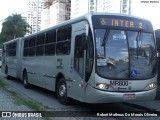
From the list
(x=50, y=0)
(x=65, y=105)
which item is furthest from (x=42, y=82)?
(x=50, y=0)

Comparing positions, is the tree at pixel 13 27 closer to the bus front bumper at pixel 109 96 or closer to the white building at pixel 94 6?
the white building at pixel 94 6

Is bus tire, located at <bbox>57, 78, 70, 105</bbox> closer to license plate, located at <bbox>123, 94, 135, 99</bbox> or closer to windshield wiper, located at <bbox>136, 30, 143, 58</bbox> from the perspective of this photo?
license plate, located at <bbox>123, 94, 135, 99</bbox>

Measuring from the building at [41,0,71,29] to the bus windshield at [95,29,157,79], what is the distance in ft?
412

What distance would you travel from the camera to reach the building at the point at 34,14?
455 ft

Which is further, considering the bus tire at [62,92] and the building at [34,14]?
the building at [34,14]

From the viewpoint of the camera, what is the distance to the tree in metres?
66.2

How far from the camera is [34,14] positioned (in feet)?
507

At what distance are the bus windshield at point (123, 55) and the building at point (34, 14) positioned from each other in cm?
12389

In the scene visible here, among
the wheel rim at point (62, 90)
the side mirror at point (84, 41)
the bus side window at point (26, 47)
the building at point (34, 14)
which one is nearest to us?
the side mirror at point (84, 41)

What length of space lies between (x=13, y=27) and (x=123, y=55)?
195ft

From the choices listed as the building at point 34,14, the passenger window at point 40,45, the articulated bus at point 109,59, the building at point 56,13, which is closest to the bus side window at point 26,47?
the passenger window at point 40,45

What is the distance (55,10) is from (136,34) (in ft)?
443

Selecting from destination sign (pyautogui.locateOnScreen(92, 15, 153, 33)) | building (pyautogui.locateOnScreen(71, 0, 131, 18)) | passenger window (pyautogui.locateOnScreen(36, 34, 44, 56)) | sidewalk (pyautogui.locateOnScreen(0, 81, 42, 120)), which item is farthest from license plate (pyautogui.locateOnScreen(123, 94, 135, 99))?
building (pyautogui.locateOnScreen(71, 0, 131, 18))

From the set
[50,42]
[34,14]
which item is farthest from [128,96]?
[34,14]
